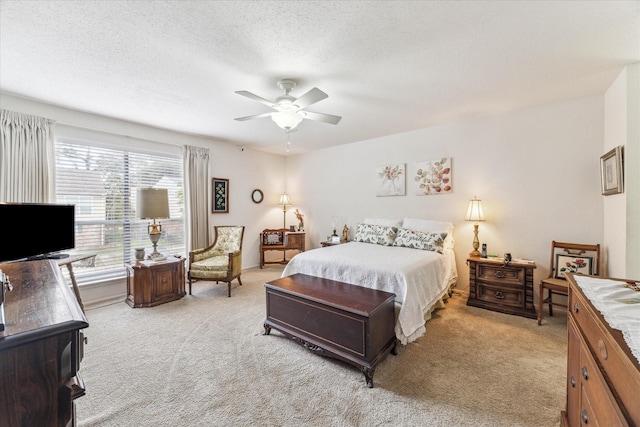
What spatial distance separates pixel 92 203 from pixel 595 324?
4.92 m

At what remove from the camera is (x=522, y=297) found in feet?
10.1

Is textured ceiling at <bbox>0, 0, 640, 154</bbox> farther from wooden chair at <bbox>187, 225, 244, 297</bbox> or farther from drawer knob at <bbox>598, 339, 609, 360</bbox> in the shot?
wooden chair at <bbox>187, 225, 244, 297</bbox>

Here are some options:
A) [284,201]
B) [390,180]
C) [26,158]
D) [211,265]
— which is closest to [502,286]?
[390,180]

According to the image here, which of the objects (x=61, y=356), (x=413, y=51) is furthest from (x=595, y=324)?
(x=413, y=51)

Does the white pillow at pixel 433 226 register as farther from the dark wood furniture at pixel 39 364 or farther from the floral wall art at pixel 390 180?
the dark wood furniture at pixel 39 364

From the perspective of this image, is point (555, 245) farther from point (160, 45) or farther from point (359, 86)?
point (160, 45)

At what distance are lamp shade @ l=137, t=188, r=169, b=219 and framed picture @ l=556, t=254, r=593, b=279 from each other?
4.86 meters

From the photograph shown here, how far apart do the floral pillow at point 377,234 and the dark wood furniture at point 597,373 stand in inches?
98.0

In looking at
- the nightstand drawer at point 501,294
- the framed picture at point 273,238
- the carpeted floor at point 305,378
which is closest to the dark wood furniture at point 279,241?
the framed picture at point 273,238

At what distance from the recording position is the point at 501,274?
3.23 meters

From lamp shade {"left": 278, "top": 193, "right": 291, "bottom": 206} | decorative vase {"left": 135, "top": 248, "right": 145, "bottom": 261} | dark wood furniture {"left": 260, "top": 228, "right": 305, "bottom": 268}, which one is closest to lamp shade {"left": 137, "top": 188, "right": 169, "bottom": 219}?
decorative vase {"left": 135, "top": 248, "right": 145, "bottom": 261}

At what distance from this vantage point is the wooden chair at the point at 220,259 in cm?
386

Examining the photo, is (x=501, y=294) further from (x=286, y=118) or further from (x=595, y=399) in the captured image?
(x=286, y=118)

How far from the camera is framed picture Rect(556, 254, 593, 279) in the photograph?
2869 millimetres
